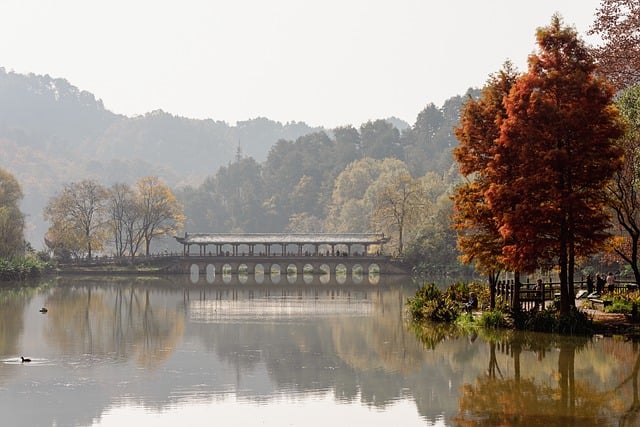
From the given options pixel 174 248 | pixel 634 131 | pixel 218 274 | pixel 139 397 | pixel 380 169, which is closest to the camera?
pixel 139 397

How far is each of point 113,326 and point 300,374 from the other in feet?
54.6

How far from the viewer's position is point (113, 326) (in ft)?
130

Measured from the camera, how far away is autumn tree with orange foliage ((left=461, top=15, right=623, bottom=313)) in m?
31.5

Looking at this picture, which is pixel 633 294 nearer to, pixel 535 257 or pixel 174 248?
pixel 535 257

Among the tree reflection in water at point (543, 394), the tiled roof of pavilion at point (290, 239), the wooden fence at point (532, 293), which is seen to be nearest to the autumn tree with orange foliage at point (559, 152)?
the wooden fence at point (532, 293)

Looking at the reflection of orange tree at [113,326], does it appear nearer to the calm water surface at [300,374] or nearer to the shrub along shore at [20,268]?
the calm water surface at [300,374]

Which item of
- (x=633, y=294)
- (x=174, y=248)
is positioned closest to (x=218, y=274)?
(x=174, y=248)

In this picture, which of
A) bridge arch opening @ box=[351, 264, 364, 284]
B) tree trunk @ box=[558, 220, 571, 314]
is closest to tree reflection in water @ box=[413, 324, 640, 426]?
tree trunk @ box=[558, 220, 571, 314]

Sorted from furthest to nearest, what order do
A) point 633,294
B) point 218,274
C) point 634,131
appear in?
point 218,274
point 633,294
point 634,131

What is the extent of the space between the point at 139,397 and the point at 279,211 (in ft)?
451

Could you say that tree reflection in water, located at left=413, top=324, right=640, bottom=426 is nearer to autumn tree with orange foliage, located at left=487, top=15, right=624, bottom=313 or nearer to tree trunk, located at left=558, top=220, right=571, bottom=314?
tree trunk, located at left=558, top=220, right=571, bottom=314

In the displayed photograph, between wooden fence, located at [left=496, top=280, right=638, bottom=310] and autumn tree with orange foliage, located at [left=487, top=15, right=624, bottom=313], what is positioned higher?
autumn tree with orange foliage, located at [left=487, top=15, right=624, bottom=313]

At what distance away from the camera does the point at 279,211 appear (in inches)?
6245

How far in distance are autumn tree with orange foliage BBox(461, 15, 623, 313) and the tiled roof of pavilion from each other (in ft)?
242
